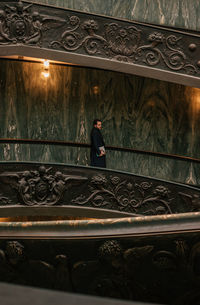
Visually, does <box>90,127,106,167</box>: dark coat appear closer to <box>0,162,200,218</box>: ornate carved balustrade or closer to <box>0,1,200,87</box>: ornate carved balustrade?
<box>0,162,200,218</box>: ornate carved balustrade

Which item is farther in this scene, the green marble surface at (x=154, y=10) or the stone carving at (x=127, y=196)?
the green marble surface at (x=154, y=10)

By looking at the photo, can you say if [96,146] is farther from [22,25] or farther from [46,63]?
[22,25]

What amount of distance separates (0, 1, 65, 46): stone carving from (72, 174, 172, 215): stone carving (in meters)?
3.21

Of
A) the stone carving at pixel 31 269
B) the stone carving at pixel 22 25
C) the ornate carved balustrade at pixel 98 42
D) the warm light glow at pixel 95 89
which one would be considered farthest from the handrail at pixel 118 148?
the stone carving at pixel 31 269

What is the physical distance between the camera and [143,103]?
37.8 ft

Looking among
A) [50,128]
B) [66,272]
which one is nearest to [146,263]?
[66,272]

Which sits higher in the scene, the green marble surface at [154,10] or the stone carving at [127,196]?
the green marble surface at [154,10]

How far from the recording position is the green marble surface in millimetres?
11227

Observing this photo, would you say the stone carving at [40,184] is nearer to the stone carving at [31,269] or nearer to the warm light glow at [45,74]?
the warm light glow at [45,74]

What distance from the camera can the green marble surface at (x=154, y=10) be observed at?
442 inches

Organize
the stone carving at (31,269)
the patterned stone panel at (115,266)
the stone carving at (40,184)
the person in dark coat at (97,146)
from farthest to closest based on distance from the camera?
the person in dark coat at (97,146)
the stone carving at (40,184)
the stone carving at (31,269)
the patterned stone panel at (115,266)

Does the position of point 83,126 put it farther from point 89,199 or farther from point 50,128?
point 89,199

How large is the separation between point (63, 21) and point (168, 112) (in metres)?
3.86

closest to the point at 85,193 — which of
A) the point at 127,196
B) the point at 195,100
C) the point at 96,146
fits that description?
the point at 127,196
